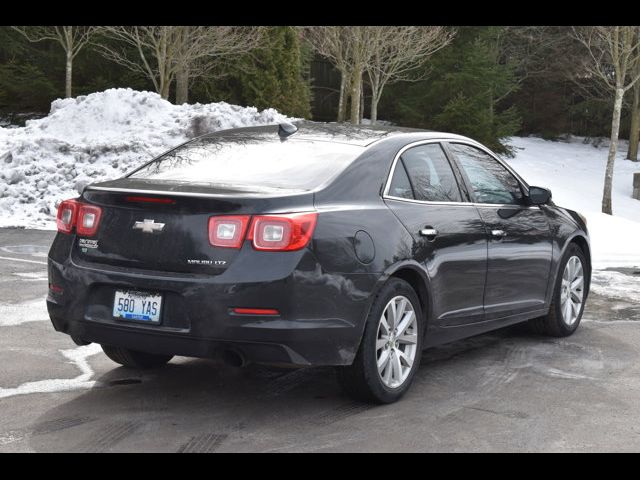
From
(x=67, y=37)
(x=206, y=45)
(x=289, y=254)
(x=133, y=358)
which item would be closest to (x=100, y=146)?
(x=206, y=45)

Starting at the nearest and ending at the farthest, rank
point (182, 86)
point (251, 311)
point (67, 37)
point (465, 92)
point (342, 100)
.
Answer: point (251, 311) → point (67, 37) → point (182, 86) → point (465, 92) → point (342, 100)

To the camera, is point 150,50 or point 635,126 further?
point 635,126

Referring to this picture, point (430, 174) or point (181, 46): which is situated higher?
point (181, 46)

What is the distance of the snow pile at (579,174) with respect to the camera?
27.4 m

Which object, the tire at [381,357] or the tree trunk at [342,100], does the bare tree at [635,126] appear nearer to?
the tree trunk at [342,100]

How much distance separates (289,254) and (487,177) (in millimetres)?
2378

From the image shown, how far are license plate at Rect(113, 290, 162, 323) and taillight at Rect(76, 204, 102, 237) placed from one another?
430 mm

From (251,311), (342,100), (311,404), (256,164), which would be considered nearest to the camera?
(251,311)

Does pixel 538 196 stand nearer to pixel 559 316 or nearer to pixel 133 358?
pixel 559 316

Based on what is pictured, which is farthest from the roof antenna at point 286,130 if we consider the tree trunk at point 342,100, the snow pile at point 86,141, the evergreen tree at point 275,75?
the tree trunk at point 342,100

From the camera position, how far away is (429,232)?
19.5 feet

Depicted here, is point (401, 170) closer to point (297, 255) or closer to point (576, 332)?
point (297, 255)
